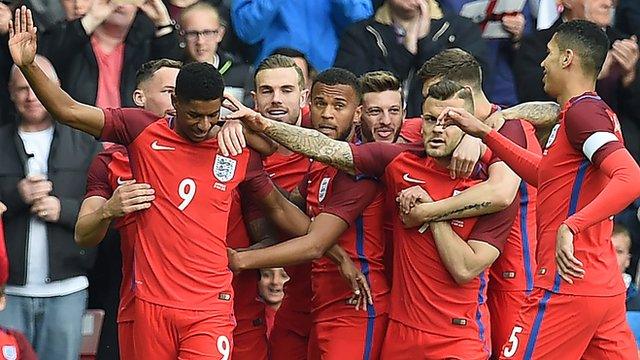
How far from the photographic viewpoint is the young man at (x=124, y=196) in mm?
9258

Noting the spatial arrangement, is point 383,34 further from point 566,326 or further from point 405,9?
point 566,326

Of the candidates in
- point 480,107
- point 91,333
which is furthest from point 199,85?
point 91,333

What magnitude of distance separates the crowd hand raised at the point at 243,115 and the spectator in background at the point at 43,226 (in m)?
2.01

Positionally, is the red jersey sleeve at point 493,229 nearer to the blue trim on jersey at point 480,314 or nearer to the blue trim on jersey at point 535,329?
the blue trim on jersey at point 480,314

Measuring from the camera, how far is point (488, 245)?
962cm

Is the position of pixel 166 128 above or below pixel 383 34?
above

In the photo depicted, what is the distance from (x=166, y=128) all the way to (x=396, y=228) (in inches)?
60.8

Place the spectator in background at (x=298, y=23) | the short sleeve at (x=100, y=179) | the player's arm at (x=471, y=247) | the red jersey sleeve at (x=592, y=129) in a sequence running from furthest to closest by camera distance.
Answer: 1. the spectator in background at (x=298, y=23)
2. the short sleeve at (x=100, y=179)
3. the player's arm at (x=471, y=247)
4. the red jersey sleeve at (x=592, y=129)

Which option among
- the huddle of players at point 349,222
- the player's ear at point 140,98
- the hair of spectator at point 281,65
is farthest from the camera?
the hair of spectator at point 281,65

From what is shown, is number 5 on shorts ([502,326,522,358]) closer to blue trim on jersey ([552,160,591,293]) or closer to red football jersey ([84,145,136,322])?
blue trim on jersey ([552,160,591,293])

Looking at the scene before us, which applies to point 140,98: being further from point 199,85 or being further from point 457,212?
point 457,212

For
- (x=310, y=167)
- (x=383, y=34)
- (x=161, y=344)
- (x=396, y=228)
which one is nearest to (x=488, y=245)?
(x=396, y=228)

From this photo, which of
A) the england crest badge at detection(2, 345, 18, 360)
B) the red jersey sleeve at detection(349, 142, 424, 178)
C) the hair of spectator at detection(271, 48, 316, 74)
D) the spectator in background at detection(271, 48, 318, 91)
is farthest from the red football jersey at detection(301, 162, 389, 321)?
the england crest badge at detection(2, 345, 18, 360)

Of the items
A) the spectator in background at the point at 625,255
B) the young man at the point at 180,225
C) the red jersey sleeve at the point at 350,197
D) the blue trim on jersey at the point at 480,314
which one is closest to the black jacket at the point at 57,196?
the young man at the point at 180,225
